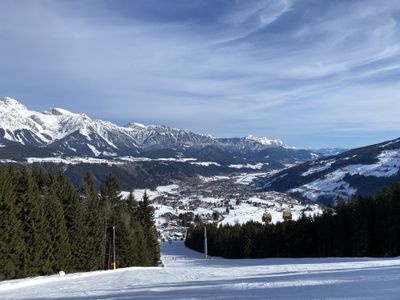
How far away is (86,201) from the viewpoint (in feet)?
207

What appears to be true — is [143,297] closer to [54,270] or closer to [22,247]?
[22,247]

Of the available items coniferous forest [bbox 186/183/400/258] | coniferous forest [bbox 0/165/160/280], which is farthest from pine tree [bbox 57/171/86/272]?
coniferous forest [bbox 186/183/400/258]

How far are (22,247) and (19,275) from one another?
7.26 ft

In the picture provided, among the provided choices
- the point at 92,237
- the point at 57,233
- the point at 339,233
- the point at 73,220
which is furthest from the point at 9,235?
the point at 339,233

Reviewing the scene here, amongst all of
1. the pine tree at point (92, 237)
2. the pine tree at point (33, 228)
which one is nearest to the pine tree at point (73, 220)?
the pine tree at point (92, 237)

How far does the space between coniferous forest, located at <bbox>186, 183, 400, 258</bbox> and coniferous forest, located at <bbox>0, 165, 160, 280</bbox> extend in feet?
74.4

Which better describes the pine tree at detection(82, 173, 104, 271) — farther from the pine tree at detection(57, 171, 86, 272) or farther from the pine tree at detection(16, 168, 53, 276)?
the pine tree at detection(16, 168, 53, 276)

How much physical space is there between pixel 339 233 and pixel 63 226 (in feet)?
127

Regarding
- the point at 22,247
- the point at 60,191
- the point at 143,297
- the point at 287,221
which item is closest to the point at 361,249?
the point at 287,221

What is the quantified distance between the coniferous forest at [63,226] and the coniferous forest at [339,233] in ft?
74.4

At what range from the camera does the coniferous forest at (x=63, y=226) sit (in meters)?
41.6

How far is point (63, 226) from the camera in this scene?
5069cm

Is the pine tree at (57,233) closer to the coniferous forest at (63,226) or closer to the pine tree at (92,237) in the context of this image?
the coniferous forest at (63,226)

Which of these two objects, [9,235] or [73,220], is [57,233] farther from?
[9,235]
